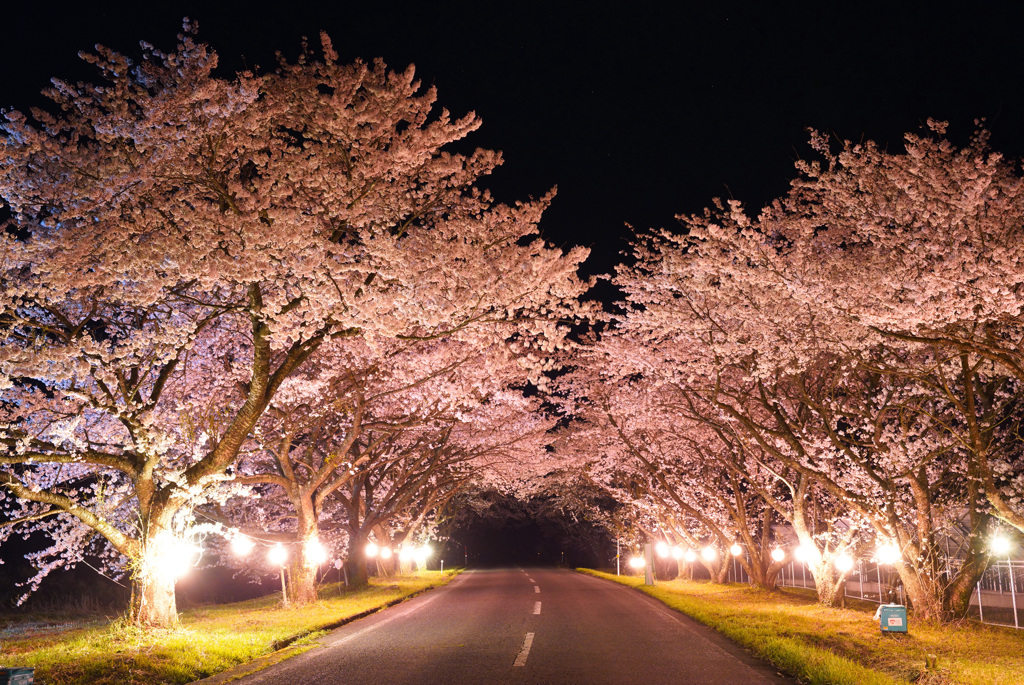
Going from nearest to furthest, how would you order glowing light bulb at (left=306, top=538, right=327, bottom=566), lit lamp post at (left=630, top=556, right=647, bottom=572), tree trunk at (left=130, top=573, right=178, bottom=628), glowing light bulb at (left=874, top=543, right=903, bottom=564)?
tree trunk at (left=130, top=573, right=178, bottom=628) < glowing light bulb at (left=874, top=543, right=903, bottom=564) < glowing light bulb at (left=306, top=538, right=327, bottom=566) < lit lamp post at (left=630, top=556, right=647, bottom=572)

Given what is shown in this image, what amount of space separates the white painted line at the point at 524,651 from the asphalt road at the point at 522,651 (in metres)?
0.01

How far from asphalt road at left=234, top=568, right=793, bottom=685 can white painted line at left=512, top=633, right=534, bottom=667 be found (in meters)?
0.01

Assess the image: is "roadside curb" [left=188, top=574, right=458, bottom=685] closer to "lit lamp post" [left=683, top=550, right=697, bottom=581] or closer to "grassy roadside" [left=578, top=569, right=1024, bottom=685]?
"grassy roadside" [left=578, top=569, right=1024, bottom=685]

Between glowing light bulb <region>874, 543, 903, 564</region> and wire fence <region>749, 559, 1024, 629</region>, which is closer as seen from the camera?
glowing light bulb <region>874, 543, 903, 564</region>

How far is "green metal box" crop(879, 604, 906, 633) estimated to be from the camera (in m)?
11.8

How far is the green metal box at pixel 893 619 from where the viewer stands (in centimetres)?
1177

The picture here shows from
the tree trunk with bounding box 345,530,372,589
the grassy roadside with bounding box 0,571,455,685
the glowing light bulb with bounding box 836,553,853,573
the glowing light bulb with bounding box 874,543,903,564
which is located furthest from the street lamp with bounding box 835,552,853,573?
the tree trunk with bounding box 345,530,372,589

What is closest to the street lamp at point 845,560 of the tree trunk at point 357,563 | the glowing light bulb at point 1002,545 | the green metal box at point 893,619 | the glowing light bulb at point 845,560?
the glowing light bulb at point 845,560

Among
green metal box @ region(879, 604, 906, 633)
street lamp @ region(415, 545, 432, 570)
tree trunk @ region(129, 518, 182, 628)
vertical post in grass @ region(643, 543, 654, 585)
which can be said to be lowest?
street lamp @ region(415, 545, 432, 570)

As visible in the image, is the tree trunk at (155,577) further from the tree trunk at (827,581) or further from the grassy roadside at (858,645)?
the tree trunk at (827,581)

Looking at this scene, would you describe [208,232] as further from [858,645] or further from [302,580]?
[858,645]

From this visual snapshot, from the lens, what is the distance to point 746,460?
77.3ft

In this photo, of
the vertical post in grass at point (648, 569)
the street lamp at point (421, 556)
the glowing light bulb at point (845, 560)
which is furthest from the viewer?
the street lamp at point (421, 556)

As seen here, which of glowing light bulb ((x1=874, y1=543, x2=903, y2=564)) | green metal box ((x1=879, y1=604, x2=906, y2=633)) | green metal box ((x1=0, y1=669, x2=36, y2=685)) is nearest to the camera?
green metal box ((x1=0, y1=669, x2=36, y2=685))
